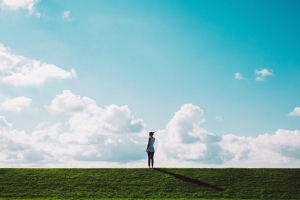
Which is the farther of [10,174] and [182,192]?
[10,174]

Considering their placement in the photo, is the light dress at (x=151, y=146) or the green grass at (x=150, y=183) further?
the light dress at (x=151, y=146)

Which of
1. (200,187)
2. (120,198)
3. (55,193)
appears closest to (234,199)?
(200,187)

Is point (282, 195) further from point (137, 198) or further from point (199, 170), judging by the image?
point (137, 198)

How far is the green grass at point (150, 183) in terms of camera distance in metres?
22.6

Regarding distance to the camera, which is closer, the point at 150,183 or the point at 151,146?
the point at 150,183

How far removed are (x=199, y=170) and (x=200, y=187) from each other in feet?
11.6

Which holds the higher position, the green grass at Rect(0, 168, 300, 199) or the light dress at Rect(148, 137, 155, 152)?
the light dress at Rect(148, 137, 155, 152)

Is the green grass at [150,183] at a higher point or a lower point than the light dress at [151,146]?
lower

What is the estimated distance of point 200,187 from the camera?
24000 millimetres

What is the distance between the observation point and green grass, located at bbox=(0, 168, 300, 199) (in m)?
22.6

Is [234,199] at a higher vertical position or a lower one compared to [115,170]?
lower

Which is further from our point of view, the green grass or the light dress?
the light dress

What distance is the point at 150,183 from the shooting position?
24.3 metres

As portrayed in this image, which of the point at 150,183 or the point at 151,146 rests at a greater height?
the point at 151,146
